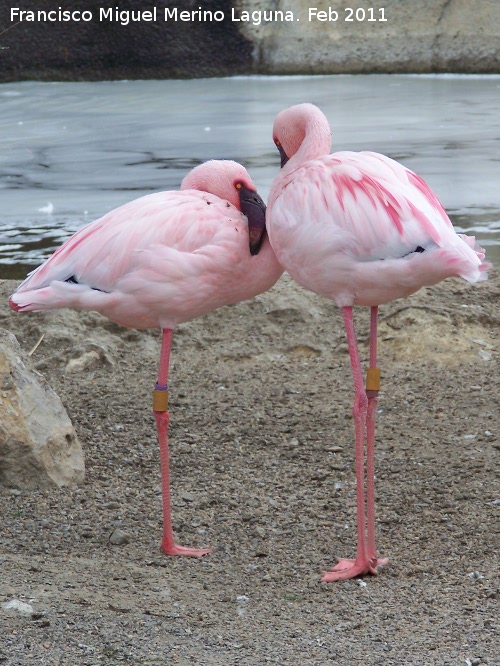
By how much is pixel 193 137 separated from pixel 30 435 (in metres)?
6.23

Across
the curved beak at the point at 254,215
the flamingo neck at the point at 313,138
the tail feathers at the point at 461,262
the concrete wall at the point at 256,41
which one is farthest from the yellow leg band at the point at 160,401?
the concrete wall at the point at 256,41

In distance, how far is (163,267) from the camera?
119 inches

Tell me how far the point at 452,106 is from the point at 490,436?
7.08 meters

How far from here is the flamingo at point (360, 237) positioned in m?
2.80

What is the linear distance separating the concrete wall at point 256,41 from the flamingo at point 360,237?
9.98 meters

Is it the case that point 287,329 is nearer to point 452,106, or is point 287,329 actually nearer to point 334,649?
point 334,649

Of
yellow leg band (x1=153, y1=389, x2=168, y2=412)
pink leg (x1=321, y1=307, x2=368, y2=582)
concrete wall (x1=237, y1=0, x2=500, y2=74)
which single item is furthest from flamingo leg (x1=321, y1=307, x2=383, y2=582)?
concrete wall (x1=237, y1=0, x2=500, y2=74)

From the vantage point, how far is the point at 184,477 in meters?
3.68

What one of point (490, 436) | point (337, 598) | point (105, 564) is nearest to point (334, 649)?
point (337, 598)

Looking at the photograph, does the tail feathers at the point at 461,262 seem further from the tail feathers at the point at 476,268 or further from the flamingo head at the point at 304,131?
the flamingo head at the point at 304,131

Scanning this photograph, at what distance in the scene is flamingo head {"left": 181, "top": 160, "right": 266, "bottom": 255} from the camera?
3201 millimetres

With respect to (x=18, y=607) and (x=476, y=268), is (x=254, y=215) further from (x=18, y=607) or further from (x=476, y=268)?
(x=18, y=607)

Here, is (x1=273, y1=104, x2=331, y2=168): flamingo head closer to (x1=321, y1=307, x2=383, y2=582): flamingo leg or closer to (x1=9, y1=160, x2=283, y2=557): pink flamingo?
(x1=9, y1=160, x2=283, y2=557): pink flamingo

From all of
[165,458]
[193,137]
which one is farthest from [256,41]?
[165,458]
